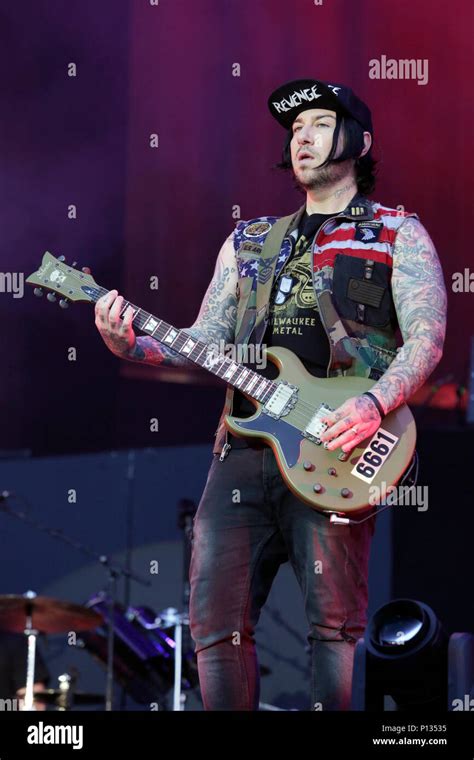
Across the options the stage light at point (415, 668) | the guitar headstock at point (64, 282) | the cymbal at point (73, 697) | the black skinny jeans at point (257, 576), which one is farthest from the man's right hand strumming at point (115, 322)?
the cymbal at point (73, 697)

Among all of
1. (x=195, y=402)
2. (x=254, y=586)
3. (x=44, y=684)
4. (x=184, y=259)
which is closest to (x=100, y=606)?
(x=44, y=684)

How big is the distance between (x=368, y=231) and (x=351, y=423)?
0.81 meters

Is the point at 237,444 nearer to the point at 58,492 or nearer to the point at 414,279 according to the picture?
the point at 414,279

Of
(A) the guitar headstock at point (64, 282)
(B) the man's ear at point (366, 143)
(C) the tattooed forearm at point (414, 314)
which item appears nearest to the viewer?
(C) the tattooed forearm at point (414, 314)

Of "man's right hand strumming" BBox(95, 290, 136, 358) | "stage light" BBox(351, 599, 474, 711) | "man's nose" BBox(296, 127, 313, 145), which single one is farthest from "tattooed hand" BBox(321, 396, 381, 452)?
"man's nose" BBox(296, 127, 313, 145)

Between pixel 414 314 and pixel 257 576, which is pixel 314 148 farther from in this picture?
pixel 257 576

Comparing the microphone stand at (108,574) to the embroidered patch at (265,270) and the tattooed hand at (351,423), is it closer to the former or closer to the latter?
the embroidered patch at (265,270)

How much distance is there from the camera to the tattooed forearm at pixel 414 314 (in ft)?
13.1

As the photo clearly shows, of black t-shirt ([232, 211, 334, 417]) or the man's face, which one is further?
the man's face

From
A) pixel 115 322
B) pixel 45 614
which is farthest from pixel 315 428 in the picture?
pixel 45 614

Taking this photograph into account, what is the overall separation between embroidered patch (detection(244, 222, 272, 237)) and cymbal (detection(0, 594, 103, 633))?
3072 millimetres

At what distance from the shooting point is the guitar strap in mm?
4227

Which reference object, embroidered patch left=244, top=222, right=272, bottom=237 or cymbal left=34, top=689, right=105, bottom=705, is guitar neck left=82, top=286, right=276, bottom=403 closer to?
embroidered patch left=244, top=222, right=272, bottom=237

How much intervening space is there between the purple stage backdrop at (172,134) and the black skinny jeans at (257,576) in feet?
11.0
